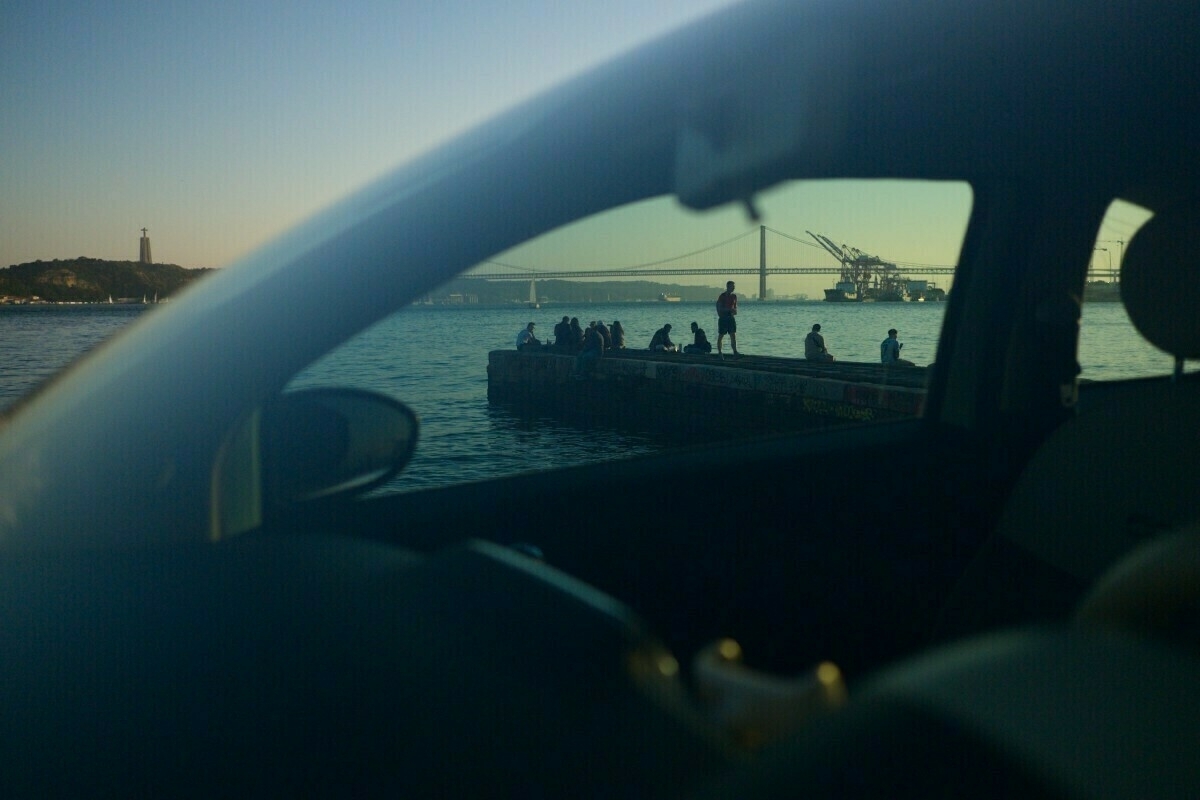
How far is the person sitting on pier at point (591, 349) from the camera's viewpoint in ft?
14.6

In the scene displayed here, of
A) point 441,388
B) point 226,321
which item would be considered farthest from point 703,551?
point 226,321

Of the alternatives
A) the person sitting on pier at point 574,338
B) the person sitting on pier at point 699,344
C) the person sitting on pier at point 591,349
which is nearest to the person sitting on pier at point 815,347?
the person sitting on pier at point 699,344

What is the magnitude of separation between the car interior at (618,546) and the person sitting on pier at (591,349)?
6.33ft

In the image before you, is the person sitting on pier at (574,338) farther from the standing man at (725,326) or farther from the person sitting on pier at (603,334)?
the standing man at (725,326)

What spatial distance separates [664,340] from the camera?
16672mm

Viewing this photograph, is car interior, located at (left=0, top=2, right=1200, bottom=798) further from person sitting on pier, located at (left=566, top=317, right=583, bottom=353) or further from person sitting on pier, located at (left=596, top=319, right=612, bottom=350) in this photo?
person sitting on pier, located at (left=596, top=319, right=612, bottom=350)

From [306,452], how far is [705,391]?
27.1 feet

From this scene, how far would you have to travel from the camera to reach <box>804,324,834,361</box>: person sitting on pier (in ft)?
44.7

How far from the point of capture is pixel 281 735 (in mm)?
1044

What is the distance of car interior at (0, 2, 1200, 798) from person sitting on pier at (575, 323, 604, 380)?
1929 mm

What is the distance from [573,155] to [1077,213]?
6.49 feet

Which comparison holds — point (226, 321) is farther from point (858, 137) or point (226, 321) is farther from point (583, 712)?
point (858, 137)

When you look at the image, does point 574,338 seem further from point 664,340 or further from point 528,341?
point 664,340

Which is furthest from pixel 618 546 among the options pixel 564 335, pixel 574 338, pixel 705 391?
pixel 705 391
